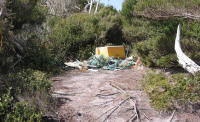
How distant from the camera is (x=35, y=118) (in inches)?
154

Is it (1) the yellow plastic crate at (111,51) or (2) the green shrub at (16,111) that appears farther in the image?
(1) the yellow plastic crate at (111,51)

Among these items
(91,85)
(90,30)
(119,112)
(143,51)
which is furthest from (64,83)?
(90,30)

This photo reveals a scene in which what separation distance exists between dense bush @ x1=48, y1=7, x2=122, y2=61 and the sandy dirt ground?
4.90 metres

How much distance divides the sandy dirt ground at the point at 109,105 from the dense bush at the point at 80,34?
4898 mm

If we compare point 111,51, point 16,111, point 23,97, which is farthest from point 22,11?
point 111,51

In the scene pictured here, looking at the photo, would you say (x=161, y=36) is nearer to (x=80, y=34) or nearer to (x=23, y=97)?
(x=23, y=97)

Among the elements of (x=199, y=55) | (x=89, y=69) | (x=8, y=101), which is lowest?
(x=89, y=69)

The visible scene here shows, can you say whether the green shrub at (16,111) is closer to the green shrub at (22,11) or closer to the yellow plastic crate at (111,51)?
the green shrub at (22,11)

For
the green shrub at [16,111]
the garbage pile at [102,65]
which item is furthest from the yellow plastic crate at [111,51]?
the green shrub at [16,111]

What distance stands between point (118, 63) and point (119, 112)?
5.17 metres

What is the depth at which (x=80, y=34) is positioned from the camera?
1149 cm

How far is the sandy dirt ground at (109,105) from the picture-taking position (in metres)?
4.22

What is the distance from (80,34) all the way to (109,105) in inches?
286

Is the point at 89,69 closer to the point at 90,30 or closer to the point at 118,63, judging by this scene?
the point at 118,63
